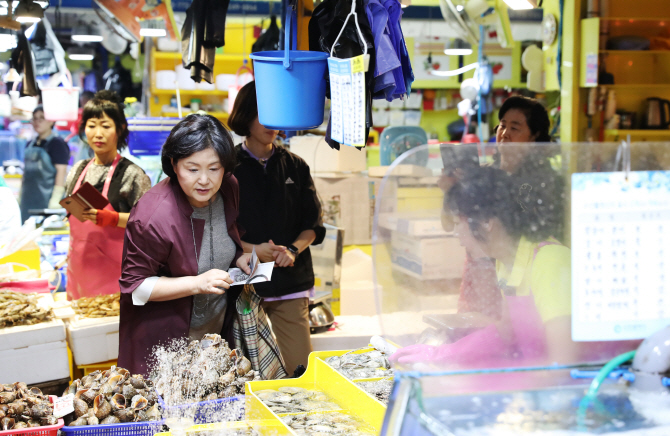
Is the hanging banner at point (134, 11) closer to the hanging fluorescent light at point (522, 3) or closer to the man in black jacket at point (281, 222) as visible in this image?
the man in black jacket at point (281, 222)

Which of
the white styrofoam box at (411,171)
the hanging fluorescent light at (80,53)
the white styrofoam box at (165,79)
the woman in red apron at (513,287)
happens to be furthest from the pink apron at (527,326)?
the hanging fluorescent light at (80,53)

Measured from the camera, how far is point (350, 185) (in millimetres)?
4781

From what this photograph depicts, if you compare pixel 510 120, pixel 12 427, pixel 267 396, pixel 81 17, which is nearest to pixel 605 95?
pixel 510 120

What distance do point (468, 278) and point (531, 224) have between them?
15 centimetres

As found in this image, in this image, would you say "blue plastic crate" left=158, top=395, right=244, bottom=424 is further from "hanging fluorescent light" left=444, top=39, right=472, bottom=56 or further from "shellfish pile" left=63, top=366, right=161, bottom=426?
"hanging fluorescent light" left=444, top=39, right=472, bottom=56

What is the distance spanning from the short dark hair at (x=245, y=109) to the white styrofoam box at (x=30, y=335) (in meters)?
1.15

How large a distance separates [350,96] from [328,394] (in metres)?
0.95

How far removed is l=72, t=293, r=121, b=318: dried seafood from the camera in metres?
2.90

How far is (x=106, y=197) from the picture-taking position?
3539mm

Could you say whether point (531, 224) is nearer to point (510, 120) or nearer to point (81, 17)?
point (510, 120)

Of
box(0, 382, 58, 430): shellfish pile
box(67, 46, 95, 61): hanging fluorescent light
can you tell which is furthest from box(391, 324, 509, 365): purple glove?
box(67, 46, 95, 61): hanging fluorescent light

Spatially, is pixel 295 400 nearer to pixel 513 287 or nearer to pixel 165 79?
pixel 513 287

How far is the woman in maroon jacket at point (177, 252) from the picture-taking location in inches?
84.1

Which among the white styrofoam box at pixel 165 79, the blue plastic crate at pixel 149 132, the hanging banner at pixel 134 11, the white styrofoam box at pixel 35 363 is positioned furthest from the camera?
the white styrofoam box at pixel 165 79
